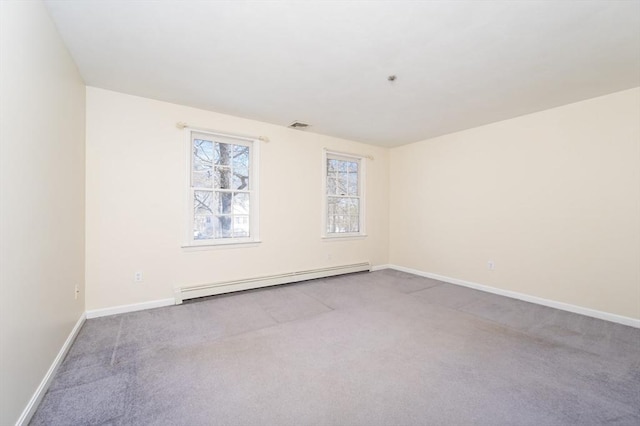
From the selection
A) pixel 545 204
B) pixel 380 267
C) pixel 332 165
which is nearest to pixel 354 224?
pixel 380 267

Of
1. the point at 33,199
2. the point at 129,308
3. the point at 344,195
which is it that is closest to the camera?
the point at 33,199

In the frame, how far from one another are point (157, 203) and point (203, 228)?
64 cm

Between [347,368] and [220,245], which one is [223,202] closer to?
[220,245]

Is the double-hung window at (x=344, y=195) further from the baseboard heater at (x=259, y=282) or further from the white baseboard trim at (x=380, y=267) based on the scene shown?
the white baseboard trim at (x=380, y=267)

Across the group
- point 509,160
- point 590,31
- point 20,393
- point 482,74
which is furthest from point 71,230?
point 509,160

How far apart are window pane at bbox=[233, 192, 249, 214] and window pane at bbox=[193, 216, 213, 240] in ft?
1.25

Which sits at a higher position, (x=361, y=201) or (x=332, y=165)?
(x=332, y=165)

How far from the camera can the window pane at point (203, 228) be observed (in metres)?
3.60

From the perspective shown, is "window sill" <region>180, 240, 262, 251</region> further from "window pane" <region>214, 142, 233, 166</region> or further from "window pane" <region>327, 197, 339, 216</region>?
"window pane" <region>327, 197, 339, 216</region>

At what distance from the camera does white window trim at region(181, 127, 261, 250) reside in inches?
136

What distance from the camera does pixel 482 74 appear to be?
2576mm

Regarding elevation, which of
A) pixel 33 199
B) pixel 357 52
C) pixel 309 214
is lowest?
pixel 309 214

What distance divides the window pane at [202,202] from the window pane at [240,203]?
333 mm

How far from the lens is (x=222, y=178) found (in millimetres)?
3803
